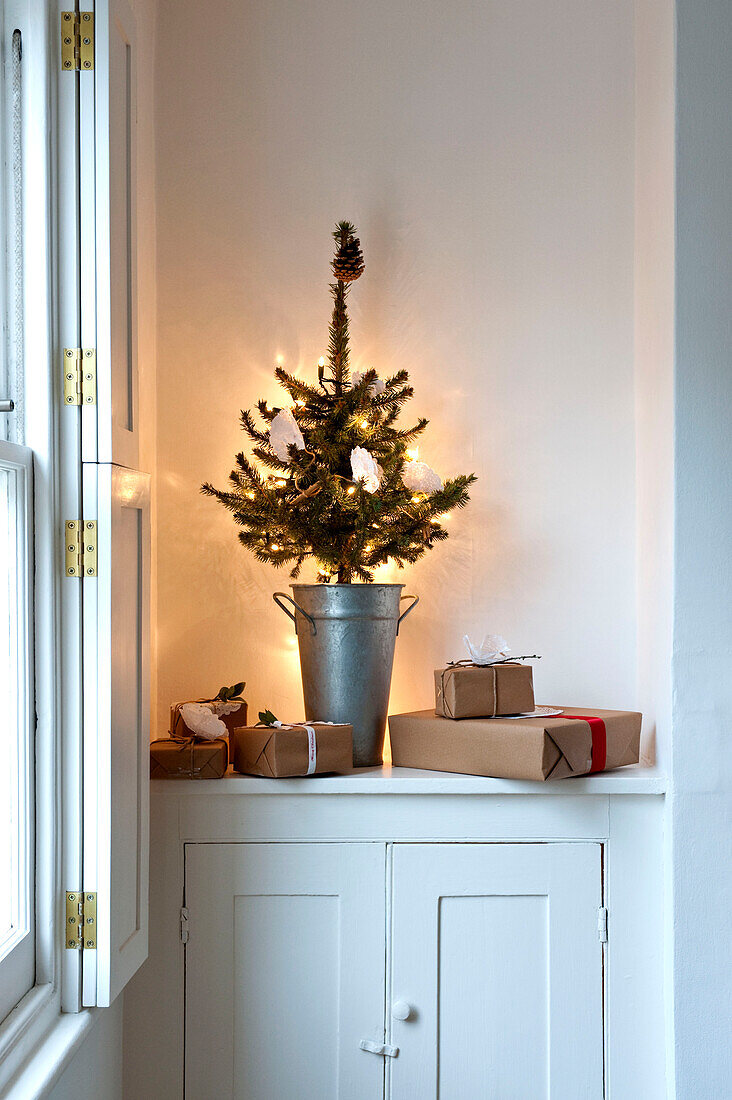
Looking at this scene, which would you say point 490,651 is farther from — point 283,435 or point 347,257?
point 347,257

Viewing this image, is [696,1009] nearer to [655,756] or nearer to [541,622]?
[655,756]

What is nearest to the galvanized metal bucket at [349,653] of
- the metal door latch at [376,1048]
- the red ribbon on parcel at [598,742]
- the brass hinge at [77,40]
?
the red ribbon on parcel at [598,742]

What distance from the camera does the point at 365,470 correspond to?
1.83m

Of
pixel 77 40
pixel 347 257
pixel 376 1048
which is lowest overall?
pixel 376 1048

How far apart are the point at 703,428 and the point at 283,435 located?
825 mm

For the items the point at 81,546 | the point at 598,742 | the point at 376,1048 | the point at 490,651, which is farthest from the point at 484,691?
the point at 81,546

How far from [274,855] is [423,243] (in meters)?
1.37

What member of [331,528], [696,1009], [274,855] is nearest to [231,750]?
[274,855]

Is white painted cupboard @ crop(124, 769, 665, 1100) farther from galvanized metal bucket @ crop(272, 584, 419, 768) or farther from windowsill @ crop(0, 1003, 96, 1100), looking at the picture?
windowsill @ crop(0, 1003, 96, 1100)

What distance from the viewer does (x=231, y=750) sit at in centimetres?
191

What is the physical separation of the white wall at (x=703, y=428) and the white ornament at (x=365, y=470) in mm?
594

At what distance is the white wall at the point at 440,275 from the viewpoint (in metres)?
2.14

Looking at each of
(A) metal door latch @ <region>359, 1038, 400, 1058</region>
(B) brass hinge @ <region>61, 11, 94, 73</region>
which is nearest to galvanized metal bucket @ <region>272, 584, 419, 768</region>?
(A) metal door latch @ <region>359, 1038, 400, 1058</region>

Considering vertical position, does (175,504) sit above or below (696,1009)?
above
